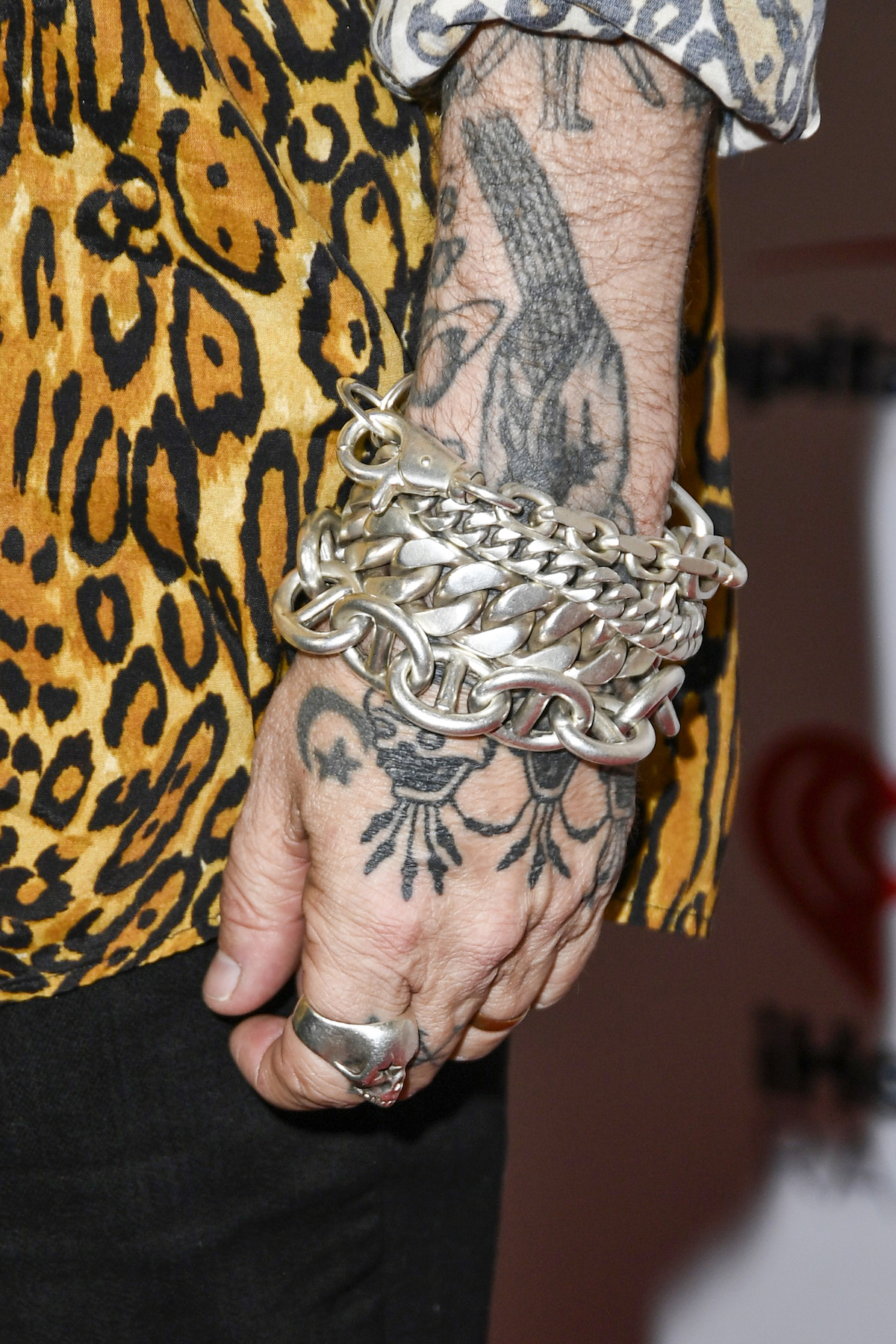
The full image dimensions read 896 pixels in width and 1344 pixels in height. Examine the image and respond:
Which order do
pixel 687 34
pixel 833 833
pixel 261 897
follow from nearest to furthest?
pixel 687 34, pixel 261 897, pixel 833 833

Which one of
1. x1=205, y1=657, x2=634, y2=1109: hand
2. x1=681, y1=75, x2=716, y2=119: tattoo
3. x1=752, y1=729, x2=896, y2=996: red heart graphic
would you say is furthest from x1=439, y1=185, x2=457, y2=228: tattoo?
x1=752, y1=729, x2=896, y2=996: red heart graphic

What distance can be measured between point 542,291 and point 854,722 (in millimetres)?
1446

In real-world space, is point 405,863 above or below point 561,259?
below

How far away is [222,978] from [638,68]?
49cm

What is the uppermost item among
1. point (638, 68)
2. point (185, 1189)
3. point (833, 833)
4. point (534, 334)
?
point (638, 68)

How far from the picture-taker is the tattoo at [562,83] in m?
0.47

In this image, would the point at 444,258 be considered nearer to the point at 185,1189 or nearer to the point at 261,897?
the point at 261,897

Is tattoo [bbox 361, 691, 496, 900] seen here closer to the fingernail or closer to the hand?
the hand

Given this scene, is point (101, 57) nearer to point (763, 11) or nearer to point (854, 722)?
point (763, 11)

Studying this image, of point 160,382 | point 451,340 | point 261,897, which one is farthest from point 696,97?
point 261,897

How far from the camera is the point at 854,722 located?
1.78 metres

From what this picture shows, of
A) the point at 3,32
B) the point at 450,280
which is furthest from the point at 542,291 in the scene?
the point at 3,32

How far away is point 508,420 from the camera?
0.49 m

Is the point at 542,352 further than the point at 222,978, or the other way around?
the point at 222,978
